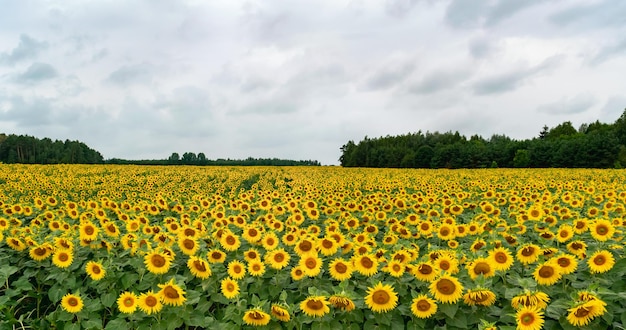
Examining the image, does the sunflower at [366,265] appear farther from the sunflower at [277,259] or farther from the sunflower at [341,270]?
the sunflower at [277,259]

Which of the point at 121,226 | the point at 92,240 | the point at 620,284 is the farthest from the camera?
the point at 121,226

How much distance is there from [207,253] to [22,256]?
245 centimetres

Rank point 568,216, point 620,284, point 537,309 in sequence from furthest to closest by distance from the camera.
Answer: point 568,216 → point 620,284 → point 537,309

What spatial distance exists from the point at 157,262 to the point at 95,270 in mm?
708

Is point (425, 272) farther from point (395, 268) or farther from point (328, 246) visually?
point (328, 246)

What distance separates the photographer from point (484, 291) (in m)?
3.54

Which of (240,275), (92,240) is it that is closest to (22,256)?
(92,240)

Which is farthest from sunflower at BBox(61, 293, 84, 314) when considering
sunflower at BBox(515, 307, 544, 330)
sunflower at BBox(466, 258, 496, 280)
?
sunflower at BBox(515, 307, 544, 330)

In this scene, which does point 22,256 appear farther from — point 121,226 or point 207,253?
point 207,253

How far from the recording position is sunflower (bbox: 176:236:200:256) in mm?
4578

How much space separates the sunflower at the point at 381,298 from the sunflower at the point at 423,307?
0.16 metres

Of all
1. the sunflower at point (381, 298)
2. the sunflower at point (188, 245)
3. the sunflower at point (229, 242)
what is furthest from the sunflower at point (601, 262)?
the sunflower at point (188, 245)

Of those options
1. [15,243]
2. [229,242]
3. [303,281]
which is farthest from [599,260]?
[15,243]

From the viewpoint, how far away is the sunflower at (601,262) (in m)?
3.91
